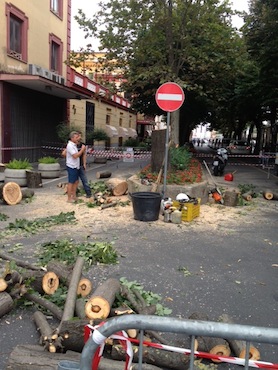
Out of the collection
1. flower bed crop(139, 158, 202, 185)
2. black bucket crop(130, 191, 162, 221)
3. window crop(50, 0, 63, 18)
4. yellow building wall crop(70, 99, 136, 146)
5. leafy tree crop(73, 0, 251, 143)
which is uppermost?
window crop(50, 0, 63, 18)

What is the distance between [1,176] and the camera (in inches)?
425

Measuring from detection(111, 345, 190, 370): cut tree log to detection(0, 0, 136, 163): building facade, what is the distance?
13108 millimetres

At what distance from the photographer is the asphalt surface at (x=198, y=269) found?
3.60 metres

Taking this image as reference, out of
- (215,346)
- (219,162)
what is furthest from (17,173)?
(215,346)

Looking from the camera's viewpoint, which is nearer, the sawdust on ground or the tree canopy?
the sawdust on ground

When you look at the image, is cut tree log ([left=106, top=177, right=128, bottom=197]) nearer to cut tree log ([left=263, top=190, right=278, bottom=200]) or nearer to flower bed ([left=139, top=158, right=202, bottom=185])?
flower bed ([left=139, top=158, right=202, bottom=185])

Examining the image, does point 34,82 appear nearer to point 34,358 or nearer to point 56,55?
point 56,55

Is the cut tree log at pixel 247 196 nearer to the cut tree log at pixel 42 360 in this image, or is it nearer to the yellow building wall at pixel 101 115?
the cut tree log at pixel 42 360

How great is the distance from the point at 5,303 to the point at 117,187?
6.42 m

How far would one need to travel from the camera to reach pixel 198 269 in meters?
4.90

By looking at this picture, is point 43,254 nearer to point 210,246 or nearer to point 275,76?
point 210,246

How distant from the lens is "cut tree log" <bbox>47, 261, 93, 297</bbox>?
3.87m

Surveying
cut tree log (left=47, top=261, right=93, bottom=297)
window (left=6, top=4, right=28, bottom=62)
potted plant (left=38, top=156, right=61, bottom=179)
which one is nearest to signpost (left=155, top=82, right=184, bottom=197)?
cut tree log (left=47, top=261, right=93, bottom=297)

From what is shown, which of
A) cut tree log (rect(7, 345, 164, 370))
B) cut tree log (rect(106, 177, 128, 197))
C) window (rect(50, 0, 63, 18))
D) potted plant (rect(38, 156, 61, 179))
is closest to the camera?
cut tree log (rect(7, 345, 164, 370))
